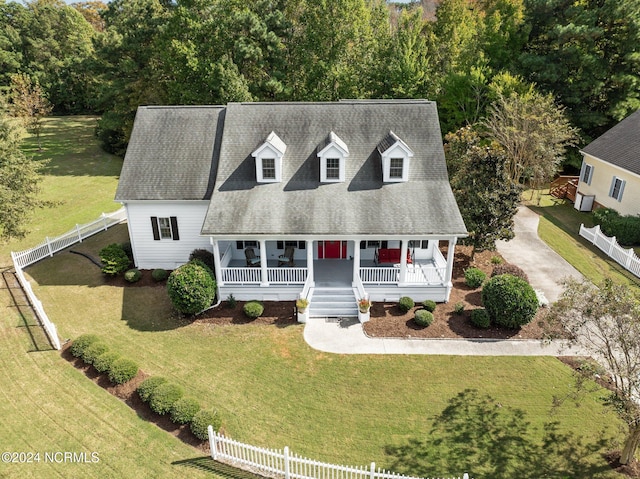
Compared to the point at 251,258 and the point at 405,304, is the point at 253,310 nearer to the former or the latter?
the point at 251,258

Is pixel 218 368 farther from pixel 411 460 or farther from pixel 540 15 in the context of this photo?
pixel 540 15

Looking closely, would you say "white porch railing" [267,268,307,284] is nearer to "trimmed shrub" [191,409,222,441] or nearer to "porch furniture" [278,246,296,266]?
"porch furniture" [278,246,296,266]

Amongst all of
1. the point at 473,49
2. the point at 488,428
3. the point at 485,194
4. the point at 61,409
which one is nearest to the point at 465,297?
the point at 485,194

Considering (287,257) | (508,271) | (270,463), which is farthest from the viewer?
(287,257)

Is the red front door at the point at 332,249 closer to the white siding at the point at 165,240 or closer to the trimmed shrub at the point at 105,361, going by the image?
the white siding at the point at 165,240

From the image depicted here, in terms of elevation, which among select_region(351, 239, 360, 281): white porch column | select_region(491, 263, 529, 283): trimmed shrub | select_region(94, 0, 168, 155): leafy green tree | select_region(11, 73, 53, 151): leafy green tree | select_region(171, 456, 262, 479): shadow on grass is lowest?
select_region(171, 456, 262, 479): shadow on grass

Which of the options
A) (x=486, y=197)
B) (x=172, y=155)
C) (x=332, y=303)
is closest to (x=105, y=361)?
(x=332, y=303)

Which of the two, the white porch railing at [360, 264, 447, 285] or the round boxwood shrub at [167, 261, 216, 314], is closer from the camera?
the round boxwood shrub at [167, 261, 216, 314]

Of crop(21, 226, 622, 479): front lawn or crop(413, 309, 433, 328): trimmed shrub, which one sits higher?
crop(413, 309, 433, 328): trimmed shrub

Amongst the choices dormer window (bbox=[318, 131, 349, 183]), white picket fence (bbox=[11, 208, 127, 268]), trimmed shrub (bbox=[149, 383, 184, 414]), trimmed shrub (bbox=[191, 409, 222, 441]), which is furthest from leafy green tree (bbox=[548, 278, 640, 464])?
white picket fence (bbox=[11, 208, 127, 268])
